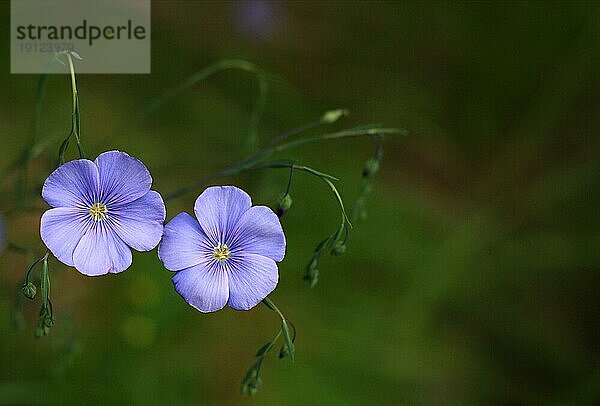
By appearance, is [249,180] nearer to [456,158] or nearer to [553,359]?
[456,158]

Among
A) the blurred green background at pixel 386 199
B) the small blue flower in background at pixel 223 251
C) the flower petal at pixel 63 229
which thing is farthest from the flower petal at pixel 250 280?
the blurred green background at pixel 386 199

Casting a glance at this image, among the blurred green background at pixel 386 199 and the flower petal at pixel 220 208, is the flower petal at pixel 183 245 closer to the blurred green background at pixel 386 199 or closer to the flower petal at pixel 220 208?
the flower petal at pixel 220 208

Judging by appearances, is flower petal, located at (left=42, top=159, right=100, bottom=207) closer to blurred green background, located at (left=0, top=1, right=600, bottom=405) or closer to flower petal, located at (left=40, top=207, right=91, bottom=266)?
flower petal, located at (left=40, top=207, right=91, bottom=266)

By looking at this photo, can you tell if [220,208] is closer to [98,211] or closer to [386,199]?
[98,211]

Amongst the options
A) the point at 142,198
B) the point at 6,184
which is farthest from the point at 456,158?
the point at 142,198

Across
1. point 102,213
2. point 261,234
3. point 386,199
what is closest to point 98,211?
point 102,213

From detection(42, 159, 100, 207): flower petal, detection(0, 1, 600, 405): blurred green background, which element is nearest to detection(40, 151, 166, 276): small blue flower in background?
detection(42, 159, 100, 207): flower petal
